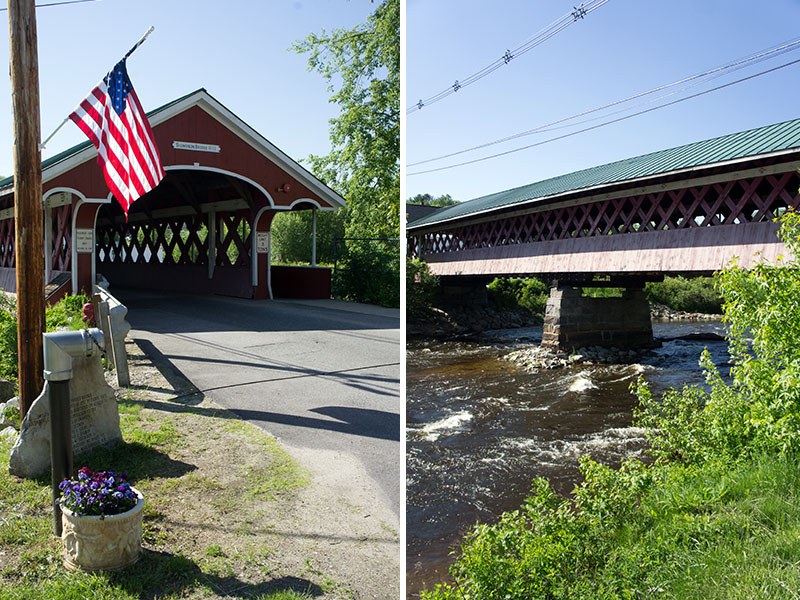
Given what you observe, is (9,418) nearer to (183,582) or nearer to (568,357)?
(183,582)

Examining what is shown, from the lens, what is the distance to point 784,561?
13.3 ft

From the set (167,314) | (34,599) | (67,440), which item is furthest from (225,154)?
(34,599)

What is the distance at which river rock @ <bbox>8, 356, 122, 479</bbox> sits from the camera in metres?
4.61

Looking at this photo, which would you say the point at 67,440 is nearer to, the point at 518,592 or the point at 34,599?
the point at 34,599

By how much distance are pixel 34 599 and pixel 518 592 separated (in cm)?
287

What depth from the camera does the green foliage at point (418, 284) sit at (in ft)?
82.8

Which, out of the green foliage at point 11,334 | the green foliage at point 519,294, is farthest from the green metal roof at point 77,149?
the green foliage at point 519,294

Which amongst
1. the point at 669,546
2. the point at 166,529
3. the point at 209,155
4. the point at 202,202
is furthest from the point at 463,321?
the point at 166,529

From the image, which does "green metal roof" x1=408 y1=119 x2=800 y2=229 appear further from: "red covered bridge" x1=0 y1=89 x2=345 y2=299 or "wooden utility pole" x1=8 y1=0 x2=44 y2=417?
"wooden utility pole" x1=8 y1=0 x2=44 y2=417

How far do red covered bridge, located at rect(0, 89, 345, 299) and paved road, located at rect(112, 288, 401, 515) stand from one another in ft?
6.26

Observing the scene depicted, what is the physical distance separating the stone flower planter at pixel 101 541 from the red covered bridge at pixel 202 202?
1149cm

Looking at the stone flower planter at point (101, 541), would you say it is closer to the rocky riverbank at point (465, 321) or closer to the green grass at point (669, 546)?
the green grass at point (669, 546)

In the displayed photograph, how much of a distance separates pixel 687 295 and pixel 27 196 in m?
37.7

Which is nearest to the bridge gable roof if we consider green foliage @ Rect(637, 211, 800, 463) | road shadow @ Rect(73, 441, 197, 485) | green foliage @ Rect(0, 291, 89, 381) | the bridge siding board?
green foliage @ Rect(0, 291, 89, 381)
